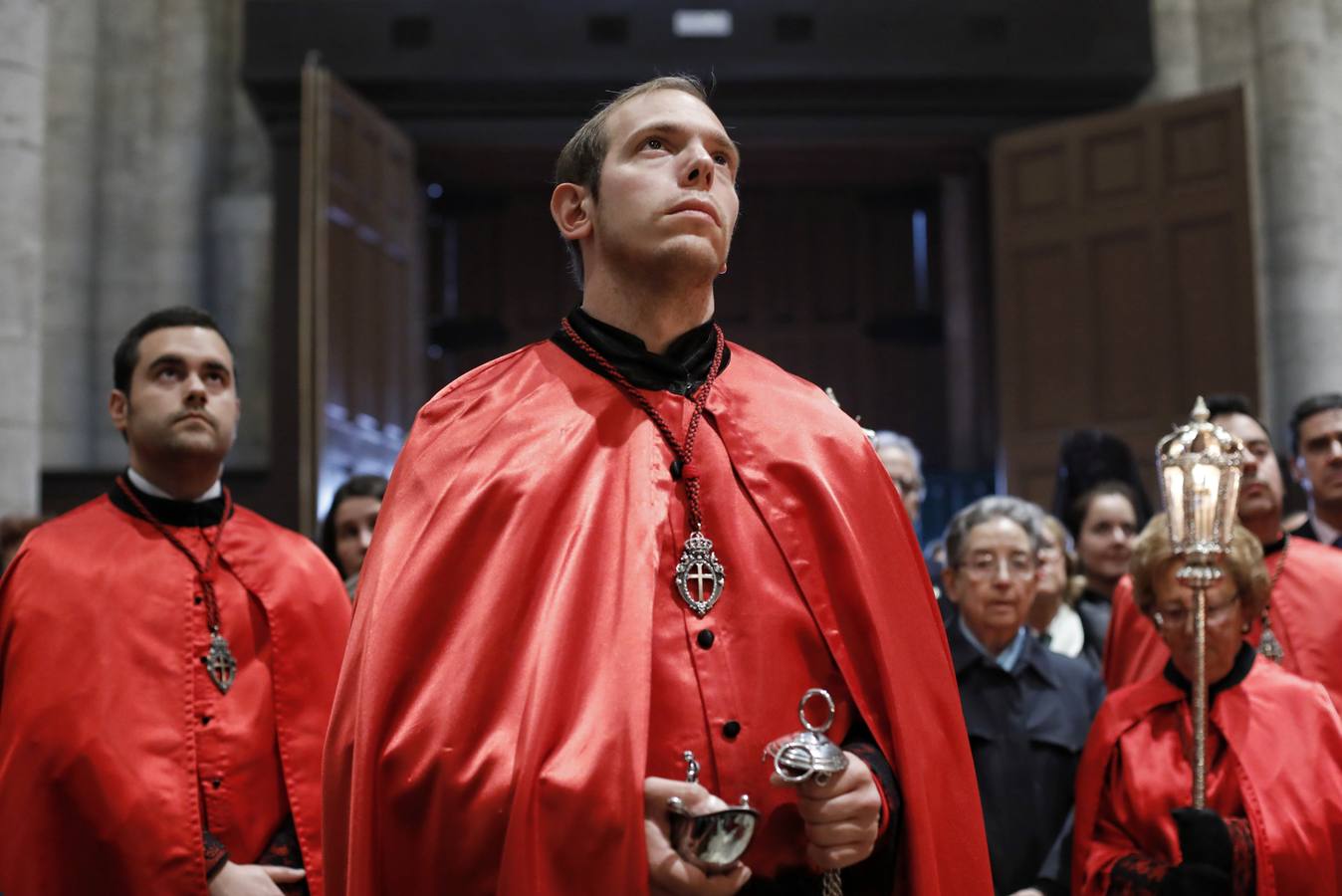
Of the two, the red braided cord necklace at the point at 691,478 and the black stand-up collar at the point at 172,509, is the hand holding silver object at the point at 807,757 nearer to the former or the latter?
the red braided cord necklace at the point at 691,478

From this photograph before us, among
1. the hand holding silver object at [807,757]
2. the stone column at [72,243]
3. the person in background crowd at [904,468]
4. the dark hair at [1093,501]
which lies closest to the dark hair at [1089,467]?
the dark hair at [1093,501]

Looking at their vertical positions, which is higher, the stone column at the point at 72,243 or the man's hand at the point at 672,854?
the stone column at the point at 72,243

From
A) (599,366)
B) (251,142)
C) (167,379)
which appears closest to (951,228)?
(251,142)

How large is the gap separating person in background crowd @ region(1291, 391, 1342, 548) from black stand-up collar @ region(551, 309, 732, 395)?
2785mm

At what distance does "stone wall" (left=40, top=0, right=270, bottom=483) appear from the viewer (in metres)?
8.67

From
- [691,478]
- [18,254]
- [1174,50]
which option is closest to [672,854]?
[691,478]

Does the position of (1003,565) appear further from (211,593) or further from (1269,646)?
(211,593)

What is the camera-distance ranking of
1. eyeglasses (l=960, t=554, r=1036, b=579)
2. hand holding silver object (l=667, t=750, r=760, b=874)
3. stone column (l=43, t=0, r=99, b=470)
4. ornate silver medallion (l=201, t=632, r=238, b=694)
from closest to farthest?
1. hand holding silver object (l=667, t=750, r=760, b=874)
2. ornate silver medallion (l=201, t=632, r=238, b=694)
3. eyeglasses (l=960, t=554, r=1036, b=579)
4. stone column (l=43, t=0, r=99, b=470)

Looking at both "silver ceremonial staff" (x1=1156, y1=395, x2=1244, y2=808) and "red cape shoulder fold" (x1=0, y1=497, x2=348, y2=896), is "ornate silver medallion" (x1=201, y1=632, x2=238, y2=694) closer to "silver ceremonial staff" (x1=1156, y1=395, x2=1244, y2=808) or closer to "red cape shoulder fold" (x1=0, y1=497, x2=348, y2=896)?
"red cape shoulder fold" (x1=0, y1=497, x2=348, y2=896)

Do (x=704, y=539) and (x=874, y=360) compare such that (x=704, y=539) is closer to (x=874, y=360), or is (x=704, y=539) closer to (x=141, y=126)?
(x=141, y=126)

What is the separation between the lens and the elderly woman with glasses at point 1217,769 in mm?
2930

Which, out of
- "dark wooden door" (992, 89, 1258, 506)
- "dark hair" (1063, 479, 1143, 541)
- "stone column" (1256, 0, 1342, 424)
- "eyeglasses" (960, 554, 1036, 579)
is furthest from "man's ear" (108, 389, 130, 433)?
"stone column" (1256, 0, 1342, 424)

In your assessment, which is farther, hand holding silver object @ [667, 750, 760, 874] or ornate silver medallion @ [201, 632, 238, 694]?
ornate silver medallion @ [201, 632, 238, 694]

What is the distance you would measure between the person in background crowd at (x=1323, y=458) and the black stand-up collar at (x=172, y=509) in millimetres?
2986
